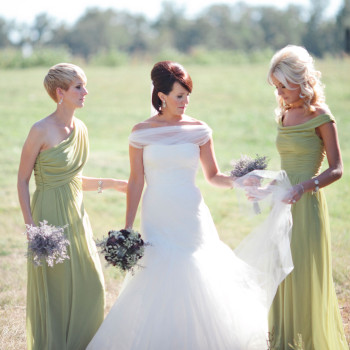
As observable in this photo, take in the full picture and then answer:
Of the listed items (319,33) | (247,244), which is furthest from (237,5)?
(247,244)

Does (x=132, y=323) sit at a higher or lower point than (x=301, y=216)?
lower

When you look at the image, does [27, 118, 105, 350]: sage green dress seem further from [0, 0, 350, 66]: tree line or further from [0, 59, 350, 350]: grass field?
[0, 0, 350, 66]: tree line

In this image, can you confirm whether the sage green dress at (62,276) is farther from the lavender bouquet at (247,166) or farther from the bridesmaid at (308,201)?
the bridesmaid at (308,201)

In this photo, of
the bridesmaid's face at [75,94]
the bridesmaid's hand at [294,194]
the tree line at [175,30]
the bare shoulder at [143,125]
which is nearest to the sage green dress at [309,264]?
the bridesmaid's hand at [294,194]

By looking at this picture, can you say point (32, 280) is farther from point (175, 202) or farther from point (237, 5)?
point (237, 5)

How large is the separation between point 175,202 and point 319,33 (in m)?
75.6

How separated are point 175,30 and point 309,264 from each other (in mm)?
87366

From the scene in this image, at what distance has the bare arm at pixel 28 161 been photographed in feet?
17.8

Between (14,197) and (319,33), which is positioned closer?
(14,197)

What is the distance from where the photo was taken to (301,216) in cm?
540

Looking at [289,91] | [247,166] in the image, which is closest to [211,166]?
[247,166]

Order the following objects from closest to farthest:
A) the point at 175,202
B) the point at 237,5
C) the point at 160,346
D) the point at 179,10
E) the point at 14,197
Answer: the point at 160,346
the point at 175,202
the point at 14,197
the point at 179,10
the point at 237,5

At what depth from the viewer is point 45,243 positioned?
5.15 meters

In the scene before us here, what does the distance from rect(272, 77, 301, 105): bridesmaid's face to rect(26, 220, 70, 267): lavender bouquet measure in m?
2.21
